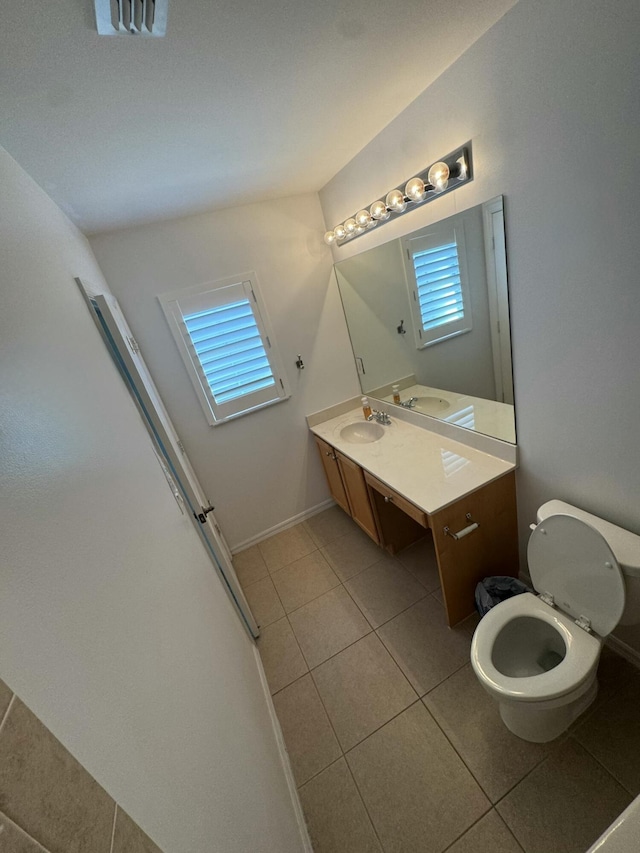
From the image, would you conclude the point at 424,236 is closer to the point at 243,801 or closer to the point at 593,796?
the point at 243,801

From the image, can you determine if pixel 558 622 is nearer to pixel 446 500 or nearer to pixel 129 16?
pixel 446 500

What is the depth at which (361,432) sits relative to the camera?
2.56 metres

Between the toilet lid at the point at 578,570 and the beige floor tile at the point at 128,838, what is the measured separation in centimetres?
138

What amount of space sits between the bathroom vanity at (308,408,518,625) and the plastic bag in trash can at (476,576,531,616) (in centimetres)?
6

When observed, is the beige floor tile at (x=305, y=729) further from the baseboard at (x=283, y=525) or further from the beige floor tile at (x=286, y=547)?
the baseboard at (x=283, y=525)

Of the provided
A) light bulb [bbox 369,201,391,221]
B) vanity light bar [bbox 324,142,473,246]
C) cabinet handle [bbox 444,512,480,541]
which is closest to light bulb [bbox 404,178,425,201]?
vanity light bar [bbox 324,142,473,246]

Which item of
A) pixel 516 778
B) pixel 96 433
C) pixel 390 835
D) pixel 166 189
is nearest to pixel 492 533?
pixel 516 778

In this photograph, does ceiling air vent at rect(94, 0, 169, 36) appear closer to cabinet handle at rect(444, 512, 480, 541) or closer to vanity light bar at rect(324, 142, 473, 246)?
vanity light bar at rect(324, 142, 473, 246)

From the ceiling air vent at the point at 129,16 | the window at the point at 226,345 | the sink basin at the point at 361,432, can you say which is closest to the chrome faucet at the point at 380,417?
the sink basin at the point at 361,432

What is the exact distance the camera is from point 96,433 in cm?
80

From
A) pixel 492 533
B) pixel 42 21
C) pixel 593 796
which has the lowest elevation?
pixel 593 796

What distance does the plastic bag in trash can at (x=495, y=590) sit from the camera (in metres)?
1.59

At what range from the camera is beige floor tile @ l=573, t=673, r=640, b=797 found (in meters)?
1.17

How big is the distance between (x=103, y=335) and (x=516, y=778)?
89.8 inches
